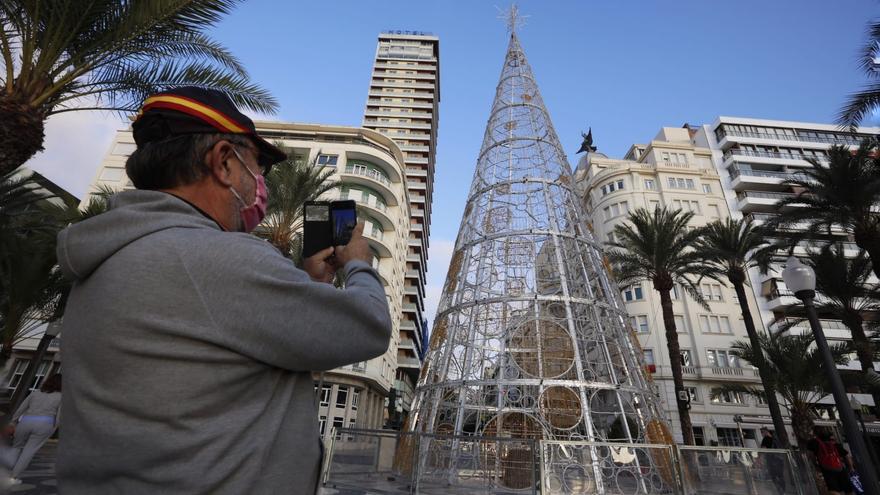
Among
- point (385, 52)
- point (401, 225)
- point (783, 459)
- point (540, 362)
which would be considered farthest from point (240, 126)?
point (385, 52)

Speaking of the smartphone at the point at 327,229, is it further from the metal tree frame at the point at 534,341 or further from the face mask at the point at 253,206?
the metal tree frame at the point at 534,341

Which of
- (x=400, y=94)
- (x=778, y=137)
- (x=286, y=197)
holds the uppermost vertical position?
(x=400, y=94)

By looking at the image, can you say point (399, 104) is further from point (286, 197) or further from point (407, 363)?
point (286, 197)

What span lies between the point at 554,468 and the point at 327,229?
19.6 ft

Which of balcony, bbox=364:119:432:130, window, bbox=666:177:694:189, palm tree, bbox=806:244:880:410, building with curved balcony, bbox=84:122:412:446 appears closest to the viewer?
palm tree, bbox=806:244:880:410

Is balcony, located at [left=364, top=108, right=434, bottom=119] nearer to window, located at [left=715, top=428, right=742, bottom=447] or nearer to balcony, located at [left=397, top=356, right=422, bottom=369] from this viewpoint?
balcony, located at [left=397, top=356, right=422, bottom=369]

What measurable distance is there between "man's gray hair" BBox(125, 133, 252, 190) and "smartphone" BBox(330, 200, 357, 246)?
413 mm

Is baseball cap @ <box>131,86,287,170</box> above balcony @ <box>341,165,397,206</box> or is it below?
below

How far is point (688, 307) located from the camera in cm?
3070

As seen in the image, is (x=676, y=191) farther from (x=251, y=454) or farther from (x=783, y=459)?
(x=251, y=454)

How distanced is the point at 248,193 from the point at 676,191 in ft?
134

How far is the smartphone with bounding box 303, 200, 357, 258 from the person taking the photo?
134 centimetres

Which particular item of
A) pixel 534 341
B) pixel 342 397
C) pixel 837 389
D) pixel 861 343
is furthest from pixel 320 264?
pixel 342 397

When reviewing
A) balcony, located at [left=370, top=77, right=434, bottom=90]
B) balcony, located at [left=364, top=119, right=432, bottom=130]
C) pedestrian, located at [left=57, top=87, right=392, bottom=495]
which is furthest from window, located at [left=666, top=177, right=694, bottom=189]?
pedestrian, located at [left=57, top=87, right=392, bottom=495]
